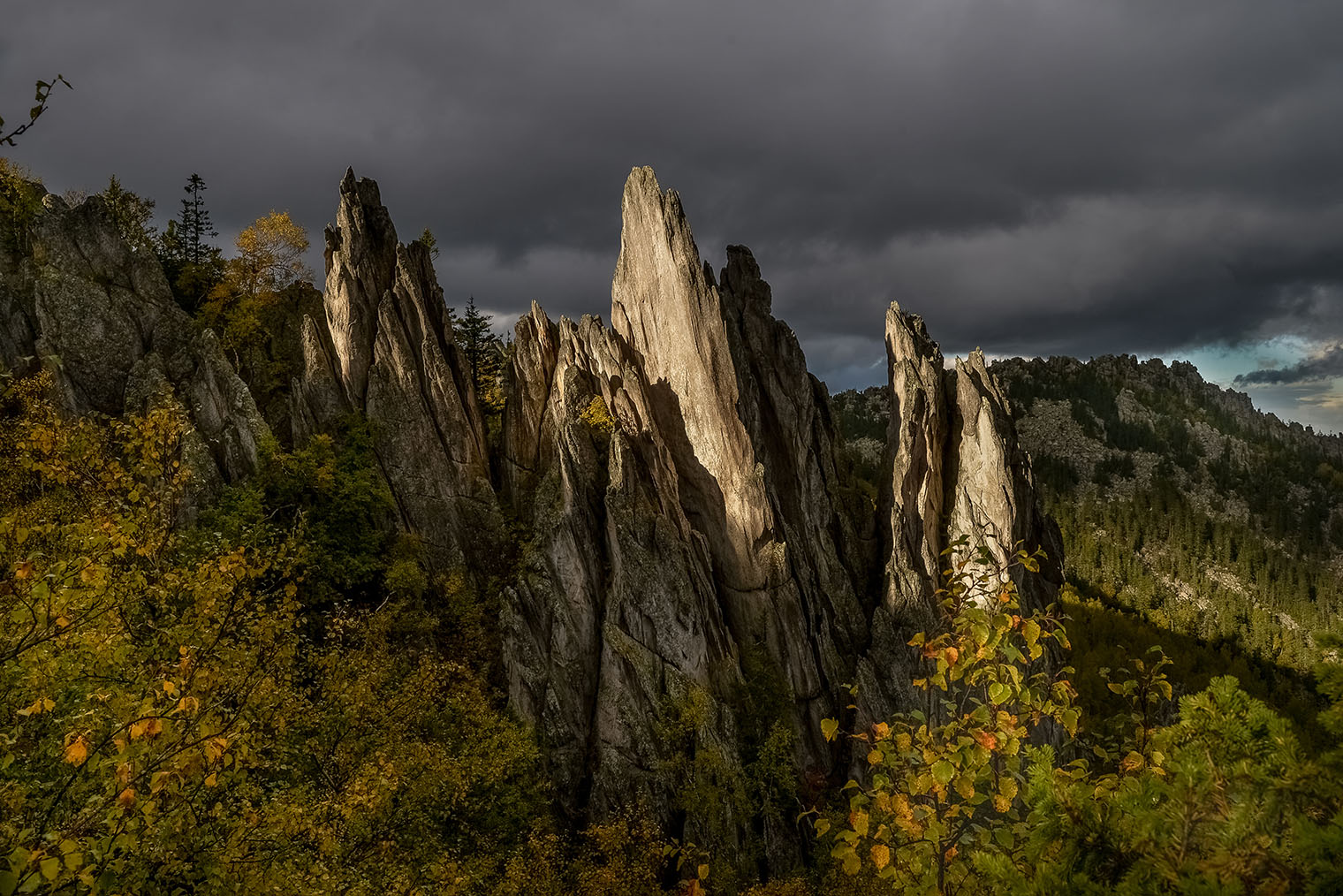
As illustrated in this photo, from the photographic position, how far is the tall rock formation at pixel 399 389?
4416 cm

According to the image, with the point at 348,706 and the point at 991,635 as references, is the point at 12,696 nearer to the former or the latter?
the point at 348,706

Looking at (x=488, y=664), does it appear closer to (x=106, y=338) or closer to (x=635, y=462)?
(x=635, y=462)

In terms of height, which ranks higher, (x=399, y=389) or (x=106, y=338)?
(x=106, y=338)

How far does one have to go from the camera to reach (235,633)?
21.8 m

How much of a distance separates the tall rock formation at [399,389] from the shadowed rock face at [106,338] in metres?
4.87

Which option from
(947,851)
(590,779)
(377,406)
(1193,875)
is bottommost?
(590,779)

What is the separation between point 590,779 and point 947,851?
108 feet

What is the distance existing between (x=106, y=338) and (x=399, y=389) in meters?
17.4

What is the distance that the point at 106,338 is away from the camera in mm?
40188

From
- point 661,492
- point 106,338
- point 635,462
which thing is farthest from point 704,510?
point 106,338

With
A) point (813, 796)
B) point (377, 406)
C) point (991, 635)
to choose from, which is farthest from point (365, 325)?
point (991, 635)

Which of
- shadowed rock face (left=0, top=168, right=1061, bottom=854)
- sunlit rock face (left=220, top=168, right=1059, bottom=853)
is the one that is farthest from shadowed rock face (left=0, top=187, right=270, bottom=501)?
sunlit rock face (left=220, top=168, right=1059, bottom=853)

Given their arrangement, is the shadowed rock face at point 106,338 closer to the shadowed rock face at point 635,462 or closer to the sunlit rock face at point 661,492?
the shadowed rock face at point 635,462

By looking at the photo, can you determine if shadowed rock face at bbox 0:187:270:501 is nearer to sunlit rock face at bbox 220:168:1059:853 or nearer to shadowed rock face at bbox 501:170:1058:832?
sunlit rock face at bbox 220:168:1059:853
